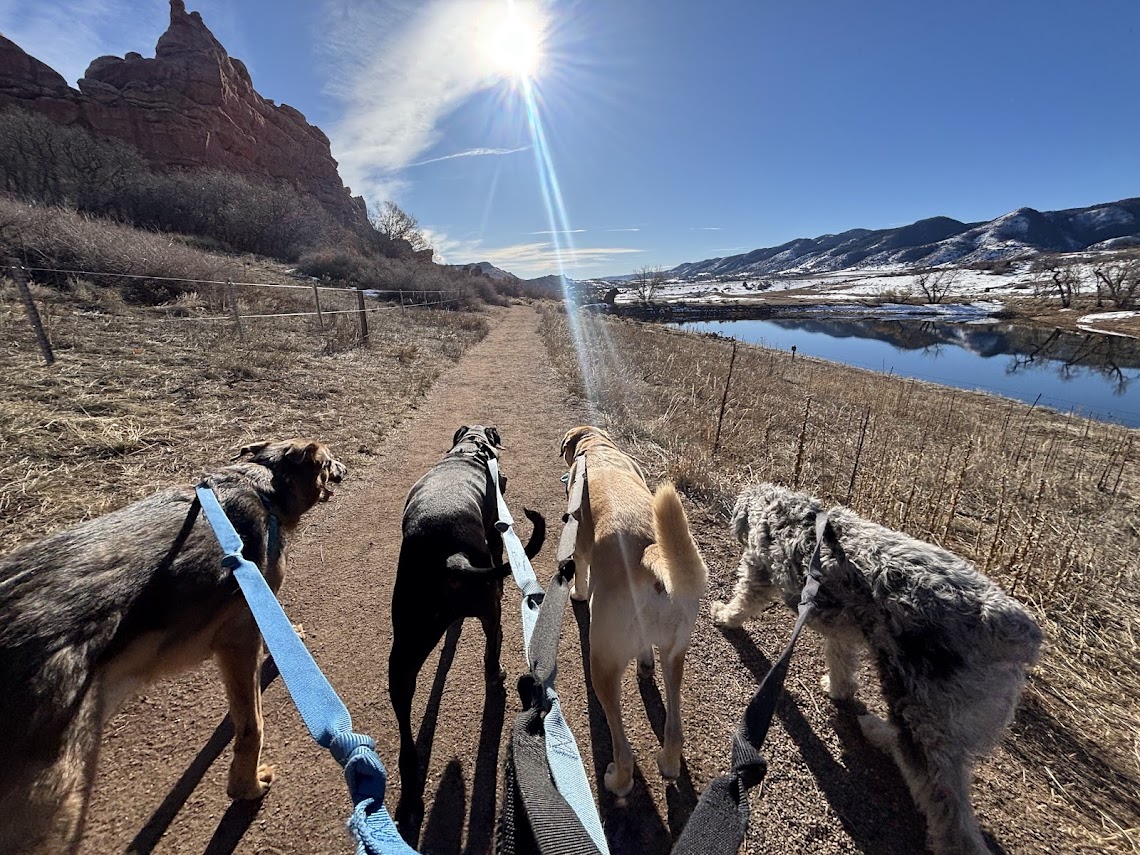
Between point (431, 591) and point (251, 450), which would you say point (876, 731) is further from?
point (251, 450)

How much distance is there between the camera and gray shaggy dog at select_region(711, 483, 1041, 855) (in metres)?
2.21

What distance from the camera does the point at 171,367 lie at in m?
7.87

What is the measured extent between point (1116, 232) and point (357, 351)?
237809 mm

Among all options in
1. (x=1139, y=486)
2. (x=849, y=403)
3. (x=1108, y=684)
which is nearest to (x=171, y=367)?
(x=1108, y=684)

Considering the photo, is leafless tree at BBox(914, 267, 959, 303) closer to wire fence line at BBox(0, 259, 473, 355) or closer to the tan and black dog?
wire fence line at BBox(0, 259, 473, 355)

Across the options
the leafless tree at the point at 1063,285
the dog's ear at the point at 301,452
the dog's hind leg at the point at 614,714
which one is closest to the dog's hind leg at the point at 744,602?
the dog's hind leg at the point at 614,714

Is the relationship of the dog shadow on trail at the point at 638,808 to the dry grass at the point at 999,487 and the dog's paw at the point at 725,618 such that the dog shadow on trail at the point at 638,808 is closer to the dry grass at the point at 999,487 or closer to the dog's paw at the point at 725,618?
the dog's paw at the point at 725,618

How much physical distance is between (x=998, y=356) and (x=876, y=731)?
36.3 meters

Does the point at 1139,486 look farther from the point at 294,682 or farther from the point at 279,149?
the point at 279,149

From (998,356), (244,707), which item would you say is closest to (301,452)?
(244,707)

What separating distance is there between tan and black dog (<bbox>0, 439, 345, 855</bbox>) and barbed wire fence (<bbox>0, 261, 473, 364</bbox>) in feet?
24.0

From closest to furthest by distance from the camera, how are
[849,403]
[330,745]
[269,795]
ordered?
[330,745], [269,795], [849,403]

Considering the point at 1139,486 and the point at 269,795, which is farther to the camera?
the point at 1139,486

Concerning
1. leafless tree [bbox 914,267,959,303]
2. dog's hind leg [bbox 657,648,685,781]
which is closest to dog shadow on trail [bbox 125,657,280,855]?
dog's hind leg [bbox 657,648,685,781]
